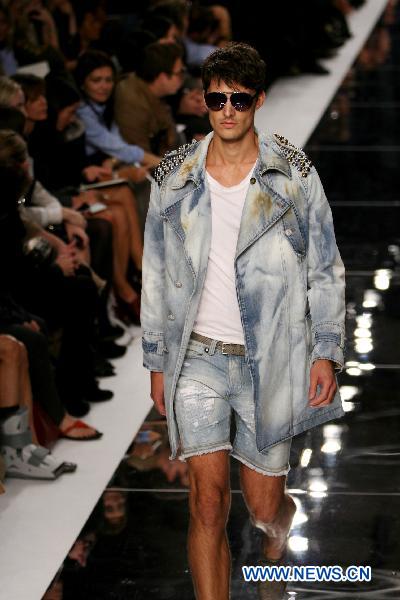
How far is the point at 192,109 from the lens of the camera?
876 cm

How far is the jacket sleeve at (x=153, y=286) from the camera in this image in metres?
3.44

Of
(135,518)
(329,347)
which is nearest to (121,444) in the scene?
(135,518)

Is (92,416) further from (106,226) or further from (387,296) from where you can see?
(387,296)

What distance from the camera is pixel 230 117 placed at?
3.29m

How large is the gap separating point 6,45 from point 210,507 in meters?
5.20

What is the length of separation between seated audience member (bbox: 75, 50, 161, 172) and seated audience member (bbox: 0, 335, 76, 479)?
7.70 feet

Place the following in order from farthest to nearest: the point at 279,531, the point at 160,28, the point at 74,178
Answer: the point at 160,28
the point at 74,178
the point at 279,531

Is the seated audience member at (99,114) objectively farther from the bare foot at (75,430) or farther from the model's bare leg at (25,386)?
the model's bare leg at (25,386)

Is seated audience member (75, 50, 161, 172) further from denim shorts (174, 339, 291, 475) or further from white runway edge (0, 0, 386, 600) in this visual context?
denim shorts (174, 339, 291, 475)

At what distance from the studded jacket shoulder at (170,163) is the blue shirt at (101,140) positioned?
11.5 feet

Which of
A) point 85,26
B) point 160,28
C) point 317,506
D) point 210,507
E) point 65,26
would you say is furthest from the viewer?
point 85,26

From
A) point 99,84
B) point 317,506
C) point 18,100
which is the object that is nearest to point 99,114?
point 99,84

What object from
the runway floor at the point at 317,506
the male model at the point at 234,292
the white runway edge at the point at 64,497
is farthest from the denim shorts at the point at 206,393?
the white runway edge at the point at 64,497

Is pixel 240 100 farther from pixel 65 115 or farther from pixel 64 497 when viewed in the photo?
pixel 65 115
